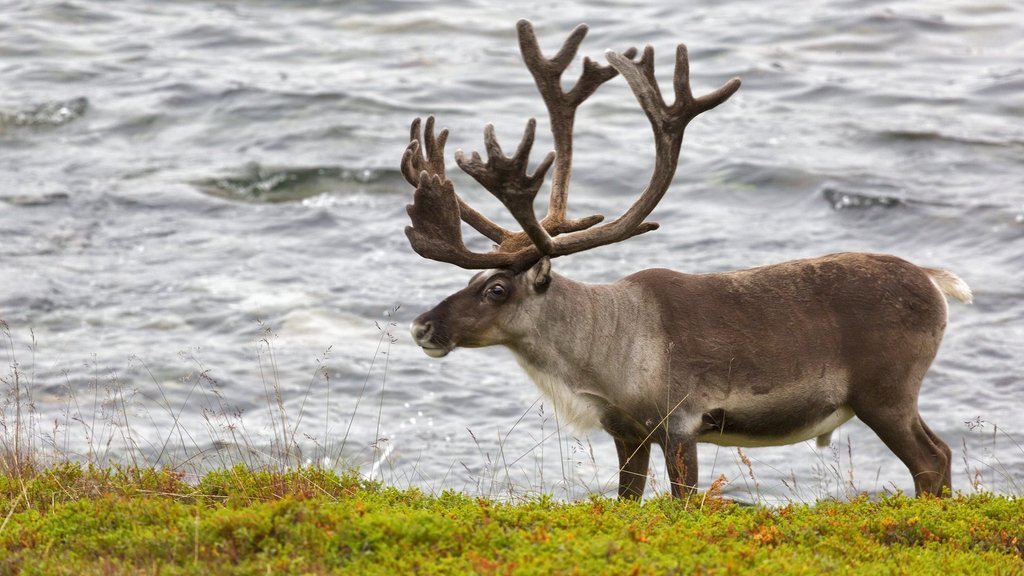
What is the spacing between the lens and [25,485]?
6.69 metres

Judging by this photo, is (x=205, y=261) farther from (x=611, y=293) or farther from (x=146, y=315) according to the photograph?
(x=611, y=293)

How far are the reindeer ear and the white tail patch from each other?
239 centimetres

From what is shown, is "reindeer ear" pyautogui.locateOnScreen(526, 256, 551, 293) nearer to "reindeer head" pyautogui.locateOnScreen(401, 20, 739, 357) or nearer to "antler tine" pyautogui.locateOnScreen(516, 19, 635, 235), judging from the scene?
"reindeer head" pyautogui.locateOnScreen(401, 20, 739, 357)

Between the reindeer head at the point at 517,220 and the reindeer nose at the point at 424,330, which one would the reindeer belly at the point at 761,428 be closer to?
the reindeer head at the point at 517,220

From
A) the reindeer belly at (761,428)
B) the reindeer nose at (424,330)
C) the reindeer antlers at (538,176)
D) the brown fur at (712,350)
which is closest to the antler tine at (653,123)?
the reindeer antlers at (538,176)

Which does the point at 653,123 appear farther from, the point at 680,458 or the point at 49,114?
the point at 49,114

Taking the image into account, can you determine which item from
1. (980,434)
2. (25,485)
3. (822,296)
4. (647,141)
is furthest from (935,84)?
(25,485)

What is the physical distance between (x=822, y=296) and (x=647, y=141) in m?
12.0

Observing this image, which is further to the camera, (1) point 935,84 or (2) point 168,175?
(1) point 935,84

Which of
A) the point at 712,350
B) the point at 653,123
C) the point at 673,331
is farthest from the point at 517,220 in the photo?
the point at 712,350

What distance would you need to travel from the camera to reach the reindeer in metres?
7.73

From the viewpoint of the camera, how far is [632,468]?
8008 millimetres

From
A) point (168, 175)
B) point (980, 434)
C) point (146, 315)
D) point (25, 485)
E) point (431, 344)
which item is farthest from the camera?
point (168, 175)

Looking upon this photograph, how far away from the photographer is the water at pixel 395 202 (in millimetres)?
11055
